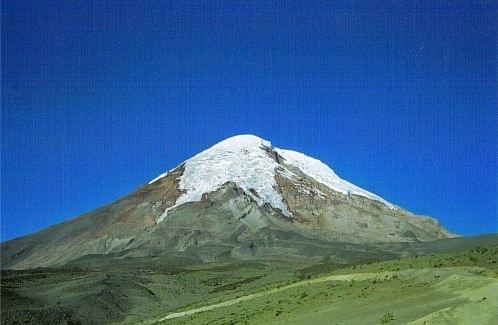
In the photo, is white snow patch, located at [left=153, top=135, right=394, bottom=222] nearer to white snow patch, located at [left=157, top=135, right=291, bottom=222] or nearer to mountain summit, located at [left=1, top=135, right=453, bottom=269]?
white snow patch, located at [left=157, top=135, right=291, bottom=222]

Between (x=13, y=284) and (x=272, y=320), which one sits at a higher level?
(x=13, y=284)

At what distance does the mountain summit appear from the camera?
130 meters

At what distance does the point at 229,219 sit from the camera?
146500 mm

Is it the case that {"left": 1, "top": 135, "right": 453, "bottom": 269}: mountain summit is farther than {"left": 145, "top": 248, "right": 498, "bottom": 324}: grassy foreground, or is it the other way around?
{"left": 1, "top": 135, "right": 453, "bottom": 269}: mountain summit

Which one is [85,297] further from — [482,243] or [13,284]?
[482,243]

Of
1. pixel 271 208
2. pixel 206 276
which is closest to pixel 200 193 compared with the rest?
pixel 271 208

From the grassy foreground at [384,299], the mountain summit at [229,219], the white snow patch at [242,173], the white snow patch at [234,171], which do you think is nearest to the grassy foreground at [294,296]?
the grassy foreground at [384,299]

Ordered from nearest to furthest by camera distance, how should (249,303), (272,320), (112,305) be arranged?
(272,320) < (249,303) < (112,305)

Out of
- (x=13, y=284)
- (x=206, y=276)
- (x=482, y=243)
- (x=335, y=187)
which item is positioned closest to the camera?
(x=13, y=284)

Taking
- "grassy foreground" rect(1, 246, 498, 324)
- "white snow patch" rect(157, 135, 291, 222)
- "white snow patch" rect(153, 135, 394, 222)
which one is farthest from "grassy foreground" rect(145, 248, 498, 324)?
"white snow patch" rect(153, 135, 394, 222)

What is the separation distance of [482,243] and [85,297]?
207 feet

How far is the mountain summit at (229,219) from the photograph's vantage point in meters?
130

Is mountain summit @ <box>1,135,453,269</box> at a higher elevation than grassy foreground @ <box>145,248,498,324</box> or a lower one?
higher

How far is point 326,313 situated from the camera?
2831cm
